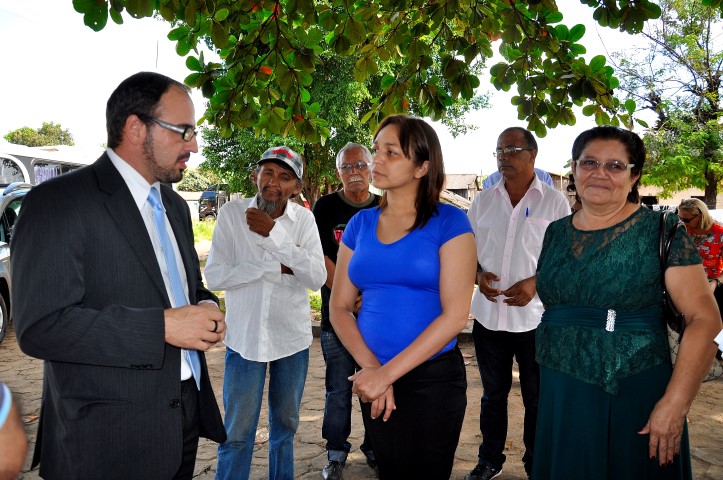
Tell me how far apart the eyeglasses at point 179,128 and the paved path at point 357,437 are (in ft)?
5.83

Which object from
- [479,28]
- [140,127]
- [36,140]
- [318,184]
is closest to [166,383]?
[140,127]

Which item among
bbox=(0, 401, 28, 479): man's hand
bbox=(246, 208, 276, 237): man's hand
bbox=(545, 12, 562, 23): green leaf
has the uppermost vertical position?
bbox=(545, 12, 562, 23): green leaf

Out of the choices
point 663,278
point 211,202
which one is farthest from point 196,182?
point 663,278

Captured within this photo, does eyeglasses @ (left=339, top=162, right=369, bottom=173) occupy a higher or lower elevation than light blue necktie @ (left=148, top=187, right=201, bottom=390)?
higher

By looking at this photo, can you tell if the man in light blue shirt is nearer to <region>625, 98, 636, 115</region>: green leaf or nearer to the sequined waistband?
<region>625, 98, 636, 115</region>: green leaf

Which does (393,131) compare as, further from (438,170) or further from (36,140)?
(36,140)

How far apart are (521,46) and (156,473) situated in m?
3.45

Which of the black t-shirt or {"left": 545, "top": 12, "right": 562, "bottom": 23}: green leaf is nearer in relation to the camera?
{"left": 545, "top": 12, "right": 562, "bottom": 23}: green leaf

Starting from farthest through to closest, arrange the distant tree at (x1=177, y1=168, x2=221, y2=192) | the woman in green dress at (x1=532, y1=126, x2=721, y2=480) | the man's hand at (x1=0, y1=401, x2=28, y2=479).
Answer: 1. the distant tree at (x1=177, y1=168, x2=221, y2=192)
2. the woman in green dress at (x1=532, y1=126, x2=721, y2=480)
3. the man's hand at (x1=0, y1=401, x2=28, y2=479)

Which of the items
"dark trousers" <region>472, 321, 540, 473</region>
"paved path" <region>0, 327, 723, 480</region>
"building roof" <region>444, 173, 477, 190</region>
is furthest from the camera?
"building roof" <region>444, 173, 477, 190</region>

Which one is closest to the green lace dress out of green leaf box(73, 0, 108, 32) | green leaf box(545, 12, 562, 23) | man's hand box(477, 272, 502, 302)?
man's hand box(477, 272, 502, 302)

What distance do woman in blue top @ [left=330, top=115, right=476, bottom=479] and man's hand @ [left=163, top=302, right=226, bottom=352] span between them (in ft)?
2.20

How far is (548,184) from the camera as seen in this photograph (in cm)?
431

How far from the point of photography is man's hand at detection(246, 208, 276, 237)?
3250 millimetres
